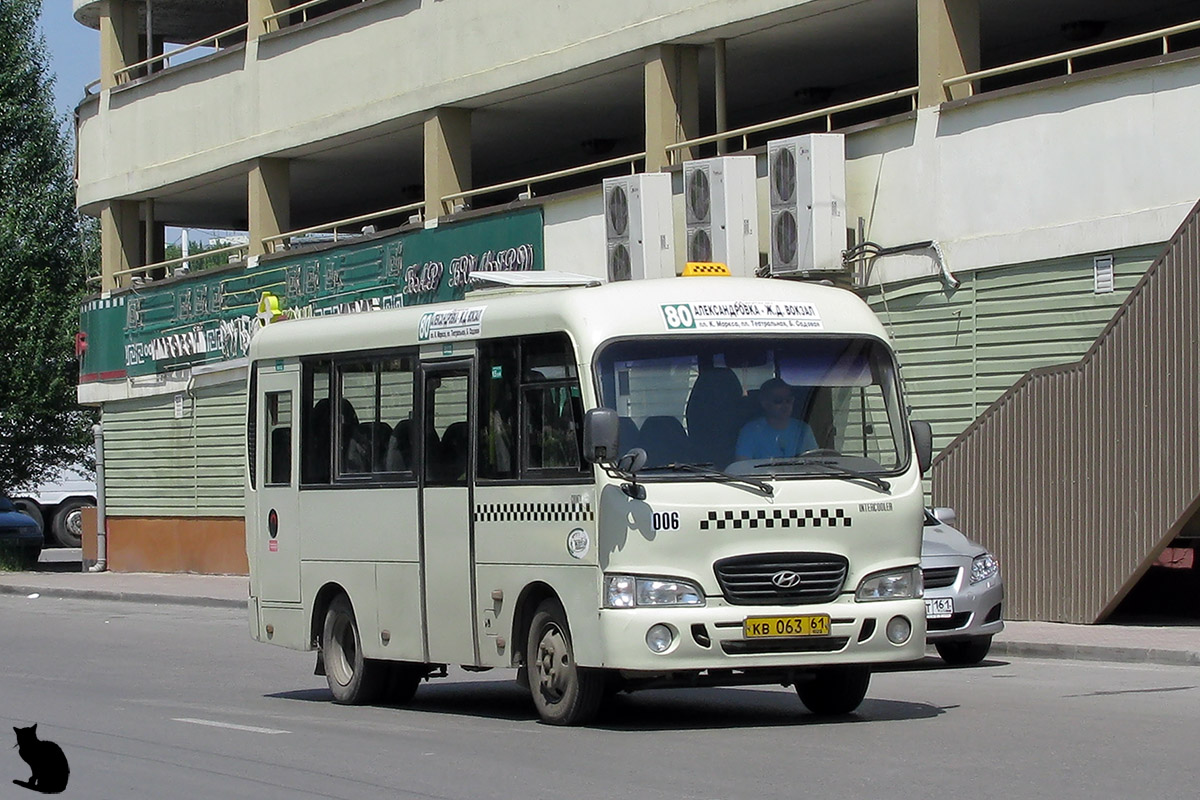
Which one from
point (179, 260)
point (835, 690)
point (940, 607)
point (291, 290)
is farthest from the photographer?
point (179, 260)

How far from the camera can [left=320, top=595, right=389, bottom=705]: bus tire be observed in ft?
47.6

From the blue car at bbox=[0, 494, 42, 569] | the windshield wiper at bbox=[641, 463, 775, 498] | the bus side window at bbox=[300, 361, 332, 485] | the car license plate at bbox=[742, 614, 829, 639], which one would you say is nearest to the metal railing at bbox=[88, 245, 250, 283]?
the blue car at bbox=[0, 494, 42, 569]

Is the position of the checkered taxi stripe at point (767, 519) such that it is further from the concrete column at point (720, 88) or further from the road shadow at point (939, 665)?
the concrete column at point (720, 88)

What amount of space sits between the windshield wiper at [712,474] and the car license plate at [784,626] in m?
0.72

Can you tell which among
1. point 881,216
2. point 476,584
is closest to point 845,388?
point 476,584

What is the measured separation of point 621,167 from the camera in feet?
113

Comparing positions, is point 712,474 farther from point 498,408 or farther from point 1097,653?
point 1097,653

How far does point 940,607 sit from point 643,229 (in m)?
10.1

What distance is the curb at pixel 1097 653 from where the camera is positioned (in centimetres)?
1623

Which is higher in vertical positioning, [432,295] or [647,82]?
[647,82]

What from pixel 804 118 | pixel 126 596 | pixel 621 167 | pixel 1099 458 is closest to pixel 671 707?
pixel 1099 458

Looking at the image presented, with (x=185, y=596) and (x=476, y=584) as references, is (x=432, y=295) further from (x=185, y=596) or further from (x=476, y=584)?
(x=476, y=584)

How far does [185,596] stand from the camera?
99.5ft

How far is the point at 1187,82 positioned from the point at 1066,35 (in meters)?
8.57
